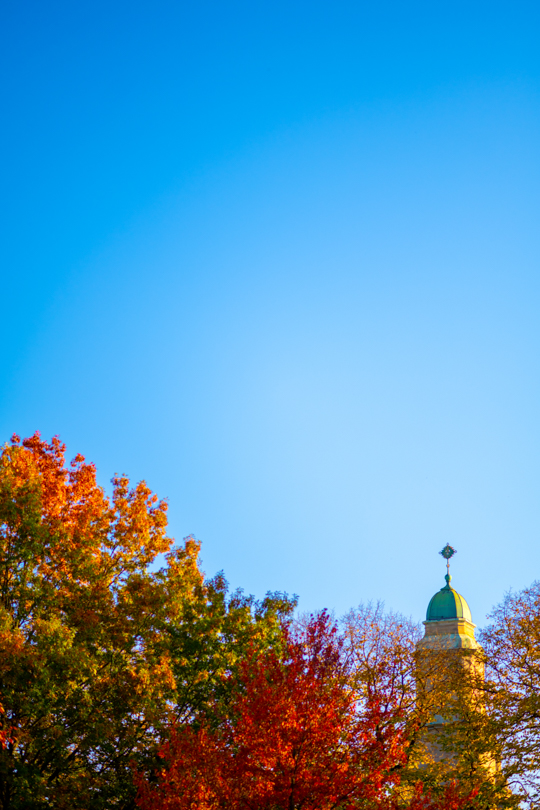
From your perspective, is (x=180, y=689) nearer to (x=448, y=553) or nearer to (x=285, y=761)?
(x=285, y=761)

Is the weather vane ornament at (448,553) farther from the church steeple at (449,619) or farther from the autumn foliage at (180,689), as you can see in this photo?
the autumn foliage at (180,689)

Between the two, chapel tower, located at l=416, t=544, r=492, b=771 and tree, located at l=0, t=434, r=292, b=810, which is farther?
chapel tower, located at l=416, t=544, r=492, b=771

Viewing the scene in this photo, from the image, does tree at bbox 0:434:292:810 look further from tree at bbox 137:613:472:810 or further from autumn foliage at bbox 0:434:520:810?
tree at bbox 137:613:472:810

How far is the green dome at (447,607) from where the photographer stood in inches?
1976

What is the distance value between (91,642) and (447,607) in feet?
101

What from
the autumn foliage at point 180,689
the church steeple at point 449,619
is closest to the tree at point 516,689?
the autumn foliage at point 180,689

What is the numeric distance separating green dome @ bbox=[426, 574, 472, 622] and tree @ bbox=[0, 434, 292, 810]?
2366cm

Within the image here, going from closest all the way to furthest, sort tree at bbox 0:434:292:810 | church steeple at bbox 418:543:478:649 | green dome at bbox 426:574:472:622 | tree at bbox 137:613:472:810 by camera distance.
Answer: tree at bbox 137:613:472:810 → tree at bbox 0:434:292:810 → church steeple at bbox 418:543:478:649 → green dome at bbox 426:574:472:622

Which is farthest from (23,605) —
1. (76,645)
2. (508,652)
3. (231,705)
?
(508,652)

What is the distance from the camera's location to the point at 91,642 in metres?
25.7

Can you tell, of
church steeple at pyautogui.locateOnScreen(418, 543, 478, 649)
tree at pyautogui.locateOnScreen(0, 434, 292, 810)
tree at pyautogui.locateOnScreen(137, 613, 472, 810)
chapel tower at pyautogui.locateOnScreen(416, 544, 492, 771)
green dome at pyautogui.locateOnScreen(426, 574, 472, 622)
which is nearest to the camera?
tree at pyautogui.locateOnScreen(137, 613, 472, 810)

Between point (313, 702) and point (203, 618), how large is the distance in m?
8.95

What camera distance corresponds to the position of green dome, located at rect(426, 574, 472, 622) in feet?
165

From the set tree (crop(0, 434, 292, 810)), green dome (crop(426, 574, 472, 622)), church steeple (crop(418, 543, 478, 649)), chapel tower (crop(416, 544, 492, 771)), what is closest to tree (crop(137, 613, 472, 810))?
tree (crop(0, 434, 292, 810))
